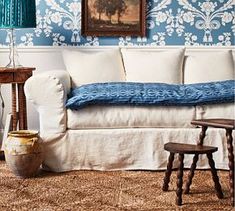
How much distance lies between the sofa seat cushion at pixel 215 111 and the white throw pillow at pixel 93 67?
3.08 feet

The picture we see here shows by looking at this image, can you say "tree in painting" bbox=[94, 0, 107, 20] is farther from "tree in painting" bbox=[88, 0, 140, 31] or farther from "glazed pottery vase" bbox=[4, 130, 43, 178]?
"glazed pottery vase" bbox=[4, 130, 43, 178]

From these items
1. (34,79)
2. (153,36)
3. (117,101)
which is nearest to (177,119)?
(117,101)

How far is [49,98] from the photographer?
3.31 metres

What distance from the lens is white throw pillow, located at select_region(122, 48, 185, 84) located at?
A: 4059mm

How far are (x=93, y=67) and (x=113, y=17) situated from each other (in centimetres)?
63

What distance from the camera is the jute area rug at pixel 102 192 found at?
2.59 metres

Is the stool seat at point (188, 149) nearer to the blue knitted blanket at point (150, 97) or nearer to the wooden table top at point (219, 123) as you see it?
the wooden table top at point (219, 123)

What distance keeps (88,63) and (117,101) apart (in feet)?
2.82

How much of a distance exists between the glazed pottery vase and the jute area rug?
6 centimetres

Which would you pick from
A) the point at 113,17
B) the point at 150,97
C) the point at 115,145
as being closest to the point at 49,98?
the point at 115,145

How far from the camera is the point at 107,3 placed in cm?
440

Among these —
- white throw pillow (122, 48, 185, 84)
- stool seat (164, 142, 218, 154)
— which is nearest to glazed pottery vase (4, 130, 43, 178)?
stool seat (164, 142, 218, 154)

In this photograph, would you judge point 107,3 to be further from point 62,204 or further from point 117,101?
point 62,204

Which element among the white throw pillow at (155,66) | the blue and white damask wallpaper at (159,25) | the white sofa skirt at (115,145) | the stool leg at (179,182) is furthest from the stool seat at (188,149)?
the blue and white damask wallpaper at (159,25)
